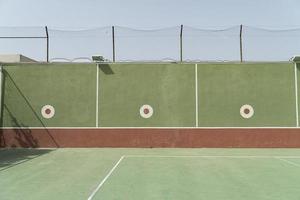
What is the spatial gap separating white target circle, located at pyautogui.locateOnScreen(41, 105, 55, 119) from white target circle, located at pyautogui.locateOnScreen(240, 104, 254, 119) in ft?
29.1

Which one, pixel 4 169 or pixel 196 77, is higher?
pixel 196 77

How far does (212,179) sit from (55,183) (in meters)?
4.11

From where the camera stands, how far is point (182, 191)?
1092 cm

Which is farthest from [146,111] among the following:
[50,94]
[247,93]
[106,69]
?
[247,93]

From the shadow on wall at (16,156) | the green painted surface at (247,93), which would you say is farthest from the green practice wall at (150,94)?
the shadow on wall at (16,156)

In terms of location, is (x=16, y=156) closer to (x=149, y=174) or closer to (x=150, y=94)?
(x=150, y=94)

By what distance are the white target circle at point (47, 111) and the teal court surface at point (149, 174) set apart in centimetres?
228

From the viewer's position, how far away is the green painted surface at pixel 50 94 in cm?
2244

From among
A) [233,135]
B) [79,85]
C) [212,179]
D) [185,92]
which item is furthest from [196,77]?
[212,179]

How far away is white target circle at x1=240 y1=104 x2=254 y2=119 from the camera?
22.4 metres

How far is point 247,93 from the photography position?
22.6m

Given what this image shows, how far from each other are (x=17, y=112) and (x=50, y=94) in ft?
5.75

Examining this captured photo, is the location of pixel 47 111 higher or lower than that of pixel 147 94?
lower

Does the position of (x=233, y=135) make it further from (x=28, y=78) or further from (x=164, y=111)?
(x=28, y=78)
